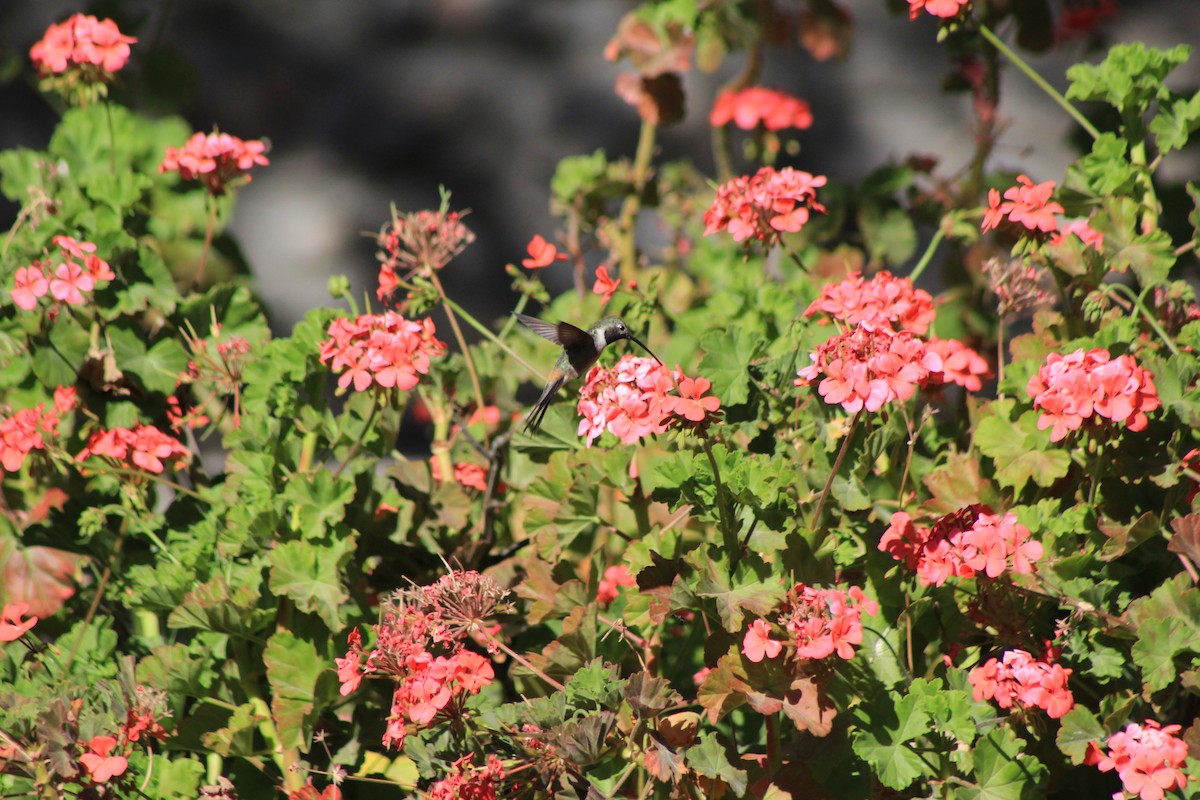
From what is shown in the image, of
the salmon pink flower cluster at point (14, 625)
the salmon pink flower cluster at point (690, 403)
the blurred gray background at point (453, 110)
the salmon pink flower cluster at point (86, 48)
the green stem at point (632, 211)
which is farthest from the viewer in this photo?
the blurred gray background at point (453, 110)

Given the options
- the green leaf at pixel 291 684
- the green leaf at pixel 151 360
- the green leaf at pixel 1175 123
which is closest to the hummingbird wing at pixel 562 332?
the green leaf at pixel 291 684

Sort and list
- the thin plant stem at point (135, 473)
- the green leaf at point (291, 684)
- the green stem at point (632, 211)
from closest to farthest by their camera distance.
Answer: the green leaf at point (291, 684) < the thin plant stem at point (135, 473) < the green stem at point (632, 211)

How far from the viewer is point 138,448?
76.5 inches

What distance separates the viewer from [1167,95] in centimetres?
189

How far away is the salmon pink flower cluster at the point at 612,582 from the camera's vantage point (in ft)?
6.44

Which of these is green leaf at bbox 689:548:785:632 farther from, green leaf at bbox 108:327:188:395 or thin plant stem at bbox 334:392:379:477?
green leaf at bbox 108:327:188:395

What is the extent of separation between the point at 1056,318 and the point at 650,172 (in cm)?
113

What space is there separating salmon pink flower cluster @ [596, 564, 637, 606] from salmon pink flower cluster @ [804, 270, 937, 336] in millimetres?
518

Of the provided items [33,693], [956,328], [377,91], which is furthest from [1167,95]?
[377,91]

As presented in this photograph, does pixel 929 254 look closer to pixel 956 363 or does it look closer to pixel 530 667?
pixel 956 363

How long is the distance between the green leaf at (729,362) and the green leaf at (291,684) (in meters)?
0.68

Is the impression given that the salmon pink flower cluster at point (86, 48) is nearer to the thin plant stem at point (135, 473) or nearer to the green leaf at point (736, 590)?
the thin plant stem at point (135, 473)

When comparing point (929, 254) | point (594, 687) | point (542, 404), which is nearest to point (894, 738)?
point (594, 687)

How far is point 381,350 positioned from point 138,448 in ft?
1.60
